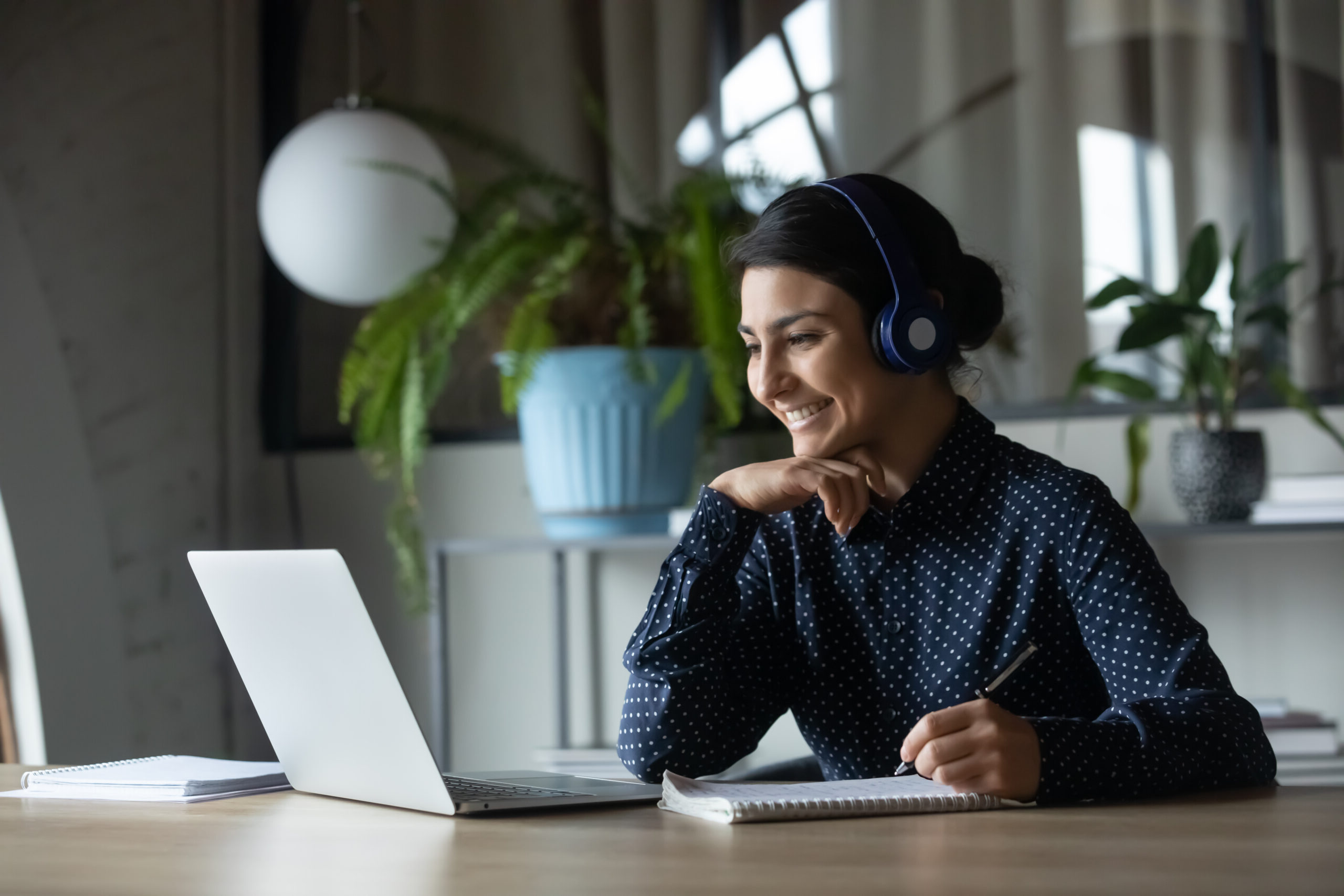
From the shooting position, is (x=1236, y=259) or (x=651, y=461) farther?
(x=651, y=461)

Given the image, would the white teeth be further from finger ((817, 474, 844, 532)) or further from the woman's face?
finger ((817, 474, 844, 532))

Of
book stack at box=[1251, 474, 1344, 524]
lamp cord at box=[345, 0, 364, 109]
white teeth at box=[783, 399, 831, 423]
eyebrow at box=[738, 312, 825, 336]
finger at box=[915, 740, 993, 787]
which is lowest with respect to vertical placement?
finger at box=[915, 740, 993, 787]

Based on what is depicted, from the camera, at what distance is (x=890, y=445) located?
4.63 feet

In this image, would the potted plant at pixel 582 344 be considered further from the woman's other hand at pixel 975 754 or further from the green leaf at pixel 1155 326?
the woman's other hand at pixel 975 754

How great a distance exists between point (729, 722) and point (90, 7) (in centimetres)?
182

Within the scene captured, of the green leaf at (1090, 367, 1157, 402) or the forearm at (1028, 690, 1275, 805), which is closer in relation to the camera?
the forearm at (1028, 690, 1275, 805)

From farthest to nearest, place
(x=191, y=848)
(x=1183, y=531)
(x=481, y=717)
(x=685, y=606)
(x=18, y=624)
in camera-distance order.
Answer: (x=481, y=717) < (x=18, y=624) < (x=1183, y=531) < (x=685, y=606) < (x=191, y=848)

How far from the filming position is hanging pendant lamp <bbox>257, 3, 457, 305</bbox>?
2.23 metres

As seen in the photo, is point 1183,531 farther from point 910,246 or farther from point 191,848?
point 191,848

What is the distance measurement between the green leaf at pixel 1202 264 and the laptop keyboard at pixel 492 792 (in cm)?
143

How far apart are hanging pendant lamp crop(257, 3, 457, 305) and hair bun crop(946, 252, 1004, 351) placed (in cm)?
113

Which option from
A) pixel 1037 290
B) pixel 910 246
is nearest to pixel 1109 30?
pixel 1037 290

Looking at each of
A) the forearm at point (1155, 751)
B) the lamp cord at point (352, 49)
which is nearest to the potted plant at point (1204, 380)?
the forearm at point (1155, 751)

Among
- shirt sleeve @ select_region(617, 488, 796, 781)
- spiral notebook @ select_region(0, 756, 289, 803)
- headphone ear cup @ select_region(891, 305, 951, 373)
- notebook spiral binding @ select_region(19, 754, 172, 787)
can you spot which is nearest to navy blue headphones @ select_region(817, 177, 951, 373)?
headphone ear cup @ select_region(891, 305, 951, 373)
